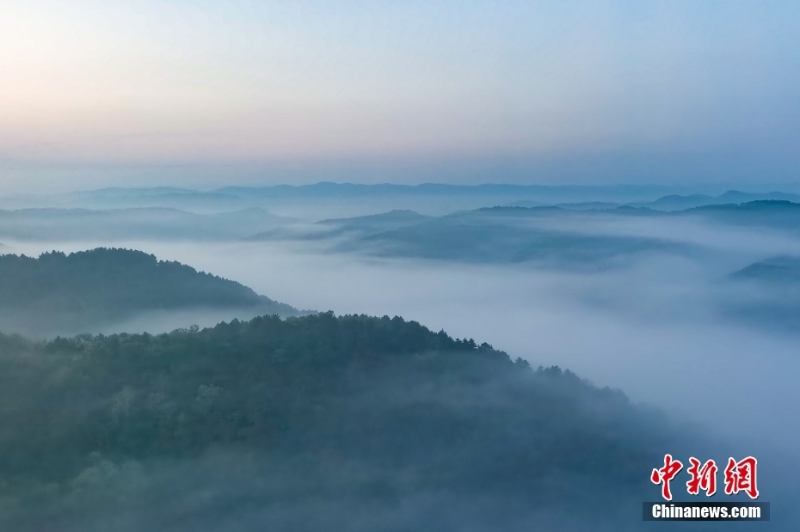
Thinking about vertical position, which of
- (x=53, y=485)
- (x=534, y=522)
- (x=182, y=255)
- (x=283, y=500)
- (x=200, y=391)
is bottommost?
(x=534, y=522)

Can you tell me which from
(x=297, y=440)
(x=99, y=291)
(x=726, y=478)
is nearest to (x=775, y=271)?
(x=726, y=478)

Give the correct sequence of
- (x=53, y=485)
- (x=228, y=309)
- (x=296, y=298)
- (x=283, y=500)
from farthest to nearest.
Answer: (x=296, y=298) < (x=228, y=309) < (x=283, y=500) < (x=53, y=485)

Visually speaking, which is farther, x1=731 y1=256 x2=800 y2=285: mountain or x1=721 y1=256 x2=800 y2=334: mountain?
x1=731 y1=256 x2=800 y2=285: mountain

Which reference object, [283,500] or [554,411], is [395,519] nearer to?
[283,500]

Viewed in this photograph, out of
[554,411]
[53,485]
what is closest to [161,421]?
[53,485]
